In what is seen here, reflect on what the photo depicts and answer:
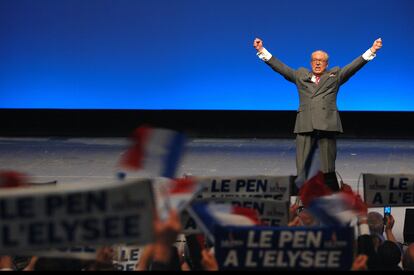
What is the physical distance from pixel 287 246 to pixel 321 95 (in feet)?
14.3

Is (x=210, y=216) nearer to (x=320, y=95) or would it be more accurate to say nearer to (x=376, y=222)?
(x=376, y=222)

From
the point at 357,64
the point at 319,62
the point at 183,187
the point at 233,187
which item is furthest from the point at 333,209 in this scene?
the point at 357,64

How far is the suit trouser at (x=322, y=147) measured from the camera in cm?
711

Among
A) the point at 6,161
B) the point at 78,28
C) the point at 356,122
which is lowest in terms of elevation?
the point at 6,161

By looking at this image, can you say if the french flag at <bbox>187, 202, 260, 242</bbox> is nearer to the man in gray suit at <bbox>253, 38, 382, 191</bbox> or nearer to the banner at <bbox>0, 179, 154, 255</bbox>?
the banner at <bbox>0, 179, 154, 255</bbox>

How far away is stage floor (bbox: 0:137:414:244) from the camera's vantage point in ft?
33.8

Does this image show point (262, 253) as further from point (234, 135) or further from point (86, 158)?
point (234, 135)

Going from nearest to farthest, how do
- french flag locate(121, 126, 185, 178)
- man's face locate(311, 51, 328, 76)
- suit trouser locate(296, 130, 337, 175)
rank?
french flag locate(121, 126, 185, 178), man's face locate(311, 51, 328, 76), suit trouser locate(296, 130, 337, 175)

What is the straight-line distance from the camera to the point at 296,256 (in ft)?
9.11

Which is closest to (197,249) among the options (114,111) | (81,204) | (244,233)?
(244,233)

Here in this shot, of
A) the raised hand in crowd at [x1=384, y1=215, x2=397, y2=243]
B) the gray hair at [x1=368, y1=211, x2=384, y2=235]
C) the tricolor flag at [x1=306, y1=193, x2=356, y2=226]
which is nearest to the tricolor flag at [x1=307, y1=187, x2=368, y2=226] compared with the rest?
the tricolor flag at [x1=306, y1=193, x2=356, y2=226]

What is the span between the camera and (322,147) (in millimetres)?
7168

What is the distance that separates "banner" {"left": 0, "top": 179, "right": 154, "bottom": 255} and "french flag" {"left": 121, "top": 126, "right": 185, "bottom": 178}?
0.63 ft

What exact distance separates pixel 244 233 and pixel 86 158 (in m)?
9.00
